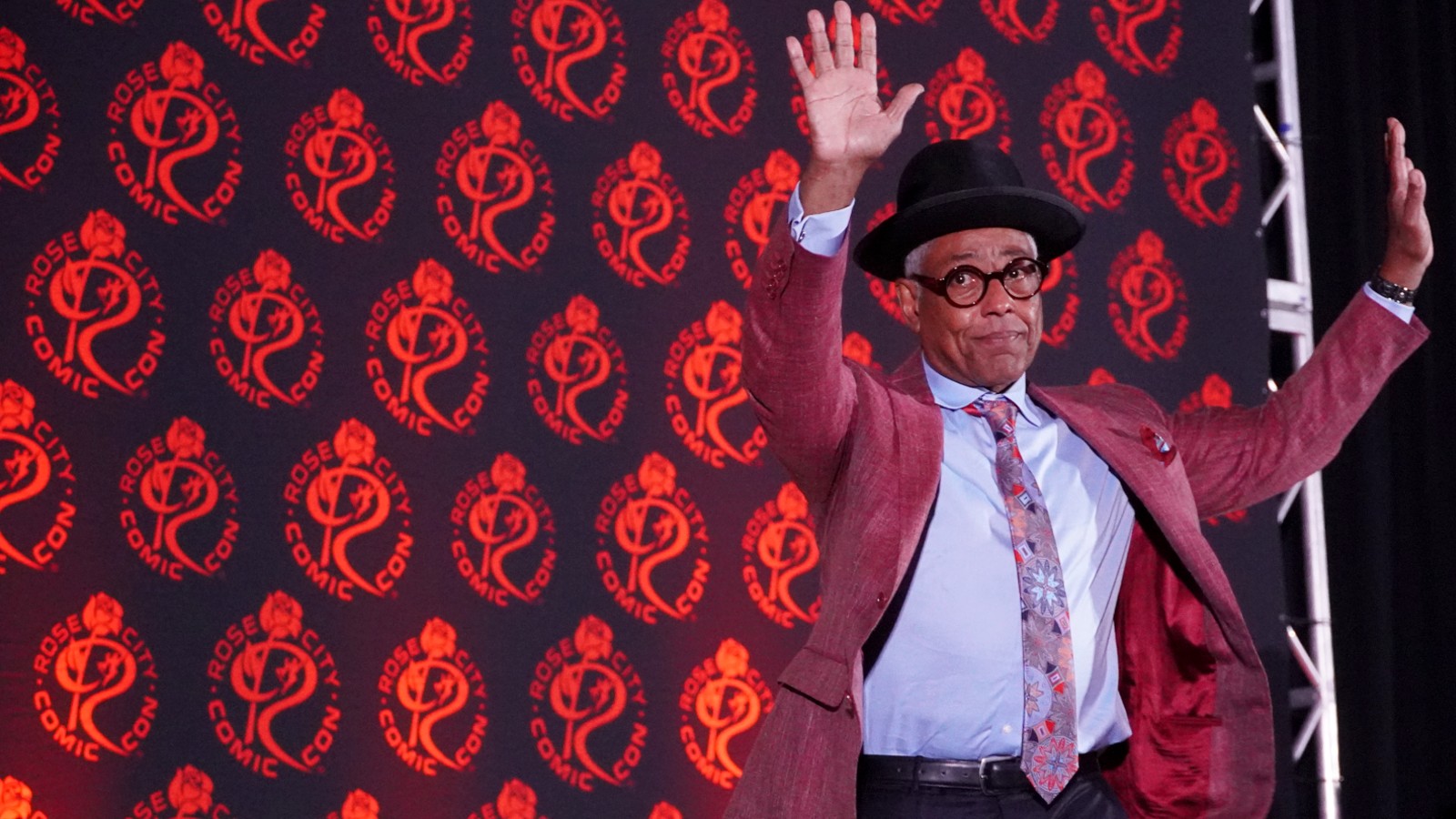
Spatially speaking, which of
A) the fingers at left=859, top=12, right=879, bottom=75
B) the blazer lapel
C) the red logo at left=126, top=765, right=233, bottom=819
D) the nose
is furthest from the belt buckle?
the red logo at left=126, top=765, right=233, bottom=819

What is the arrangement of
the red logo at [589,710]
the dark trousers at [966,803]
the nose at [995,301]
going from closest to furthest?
the dark trousers at [966,803] < the nose at [995,301] < the red logo at [589,710]

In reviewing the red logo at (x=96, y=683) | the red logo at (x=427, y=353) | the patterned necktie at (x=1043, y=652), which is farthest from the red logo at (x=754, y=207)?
the patterned necktie at (x=1043, y=652)

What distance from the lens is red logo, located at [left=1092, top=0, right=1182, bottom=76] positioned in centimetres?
397

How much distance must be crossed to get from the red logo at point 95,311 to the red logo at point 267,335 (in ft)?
0.42

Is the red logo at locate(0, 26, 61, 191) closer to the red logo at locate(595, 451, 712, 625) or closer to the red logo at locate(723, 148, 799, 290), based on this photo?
the red logo at locate(595, 451, 712, 625)

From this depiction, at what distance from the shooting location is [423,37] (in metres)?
3.30

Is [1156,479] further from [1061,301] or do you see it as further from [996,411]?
[1061,301]

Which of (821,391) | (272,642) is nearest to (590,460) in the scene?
(272,642)

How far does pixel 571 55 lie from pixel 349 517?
121cm

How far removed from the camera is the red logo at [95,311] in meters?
2.91

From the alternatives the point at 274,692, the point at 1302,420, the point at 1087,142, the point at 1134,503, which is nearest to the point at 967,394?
the point at 1134,503

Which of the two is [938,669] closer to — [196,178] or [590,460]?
[590,460]

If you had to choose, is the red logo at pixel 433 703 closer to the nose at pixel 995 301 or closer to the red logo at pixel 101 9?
the red logo at pixel 101 9

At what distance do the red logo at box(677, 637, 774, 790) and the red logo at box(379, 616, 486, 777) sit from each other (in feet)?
1.54
